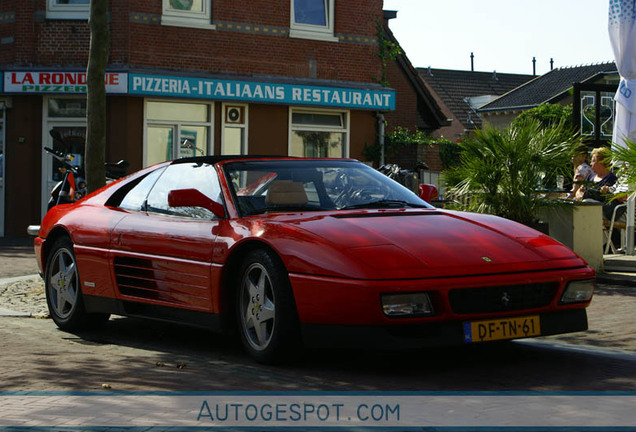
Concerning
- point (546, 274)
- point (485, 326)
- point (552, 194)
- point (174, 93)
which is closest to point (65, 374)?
point (485, 326)

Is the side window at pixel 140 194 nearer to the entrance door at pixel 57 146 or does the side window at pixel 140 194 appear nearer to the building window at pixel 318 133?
the entrance door at pixel 57 146

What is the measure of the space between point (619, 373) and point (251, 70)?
18.8 metres

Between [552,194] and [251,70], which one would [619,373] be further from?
[251,70]

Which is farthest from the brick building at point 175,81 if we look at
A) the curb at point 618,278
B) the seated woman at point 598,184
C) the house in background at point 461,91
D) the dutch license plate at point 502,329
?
the house in background at point 461,91

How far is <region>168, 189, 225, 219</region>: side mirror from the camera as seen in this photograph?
7272 mm

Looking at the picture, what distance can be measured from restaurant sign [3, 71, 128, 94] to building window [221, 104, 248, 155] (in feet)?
8.97

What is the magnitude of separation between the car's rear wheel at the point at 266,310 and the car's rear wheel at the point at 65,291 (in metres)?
2.09

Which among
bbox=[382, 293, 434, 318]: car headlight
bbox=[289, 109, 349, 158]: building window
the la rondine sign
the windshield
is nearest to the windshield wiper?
the windshield

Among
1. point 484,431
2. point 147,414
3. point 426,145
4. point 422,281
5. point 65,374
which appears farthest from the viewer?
point 426,145

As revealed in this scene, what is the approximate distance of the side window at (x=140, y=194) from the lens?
821cm

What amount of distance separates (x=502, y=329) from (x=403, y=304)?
64 centimetres

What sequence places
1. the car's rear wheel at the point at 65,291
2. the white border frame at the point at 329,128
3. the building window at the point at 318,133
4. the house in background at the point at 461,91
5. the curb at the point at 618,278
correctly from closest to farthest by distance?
the car's rear wheel at the point at 65,291 → the curb at the point at 618,278 → the white border frame at the point at 329,128 → the building window at the point at 318,133 → the house in background at the point at 461,91

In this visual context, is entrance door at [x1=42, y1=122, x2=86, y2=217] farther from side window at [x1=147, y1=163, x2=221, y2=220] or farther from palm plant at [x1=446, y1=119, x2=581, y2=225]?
side window at [x1=147, y1=163, x2=221, y2=220]

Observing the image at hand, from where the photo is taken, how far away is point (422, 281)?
6.06 metres
